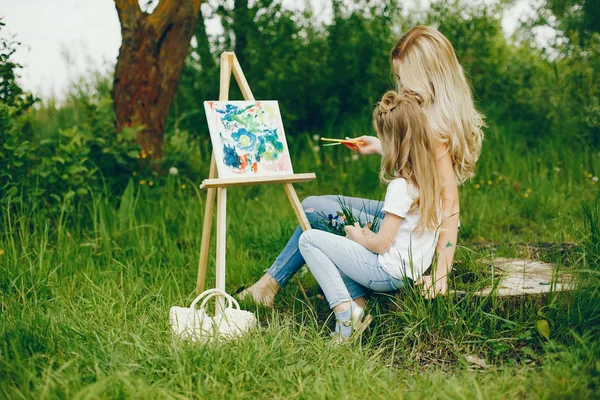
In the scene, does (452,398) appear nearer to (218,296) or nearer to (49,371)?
(218,296)

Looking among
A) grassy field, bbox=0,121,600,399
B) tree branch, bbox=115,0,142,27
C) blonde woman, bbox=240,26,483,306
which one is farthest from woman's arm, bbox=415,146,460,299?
tree branch, bbox=115,0,142,27

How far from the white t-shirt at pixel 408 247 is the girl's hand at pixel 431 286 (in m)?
0.03

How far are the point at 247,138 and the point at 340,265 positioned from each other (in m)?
0.81

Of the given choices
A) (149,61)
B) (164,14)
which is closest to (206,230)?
(149,61)

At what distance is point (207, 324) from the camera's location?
104 inches

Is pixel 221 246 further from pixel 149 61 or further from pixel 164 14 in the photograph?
pixel 164 14

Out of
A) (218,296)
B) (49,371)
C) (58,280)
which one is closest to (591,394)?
(218,296)

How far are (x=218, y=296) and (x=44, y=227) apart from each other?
5.48 ft

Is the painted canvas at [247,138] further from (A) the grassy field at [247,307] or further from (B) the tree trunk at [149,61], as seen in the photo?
(B) the tree trunk at [149,61]

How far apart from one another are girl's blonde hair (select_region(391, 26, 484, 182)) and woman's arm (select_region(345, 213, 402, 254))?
0.44 m

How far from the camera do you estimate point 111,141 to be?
4469 millimetres

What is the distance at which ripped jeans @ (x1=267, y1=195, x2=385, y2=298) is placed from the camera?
124 inches

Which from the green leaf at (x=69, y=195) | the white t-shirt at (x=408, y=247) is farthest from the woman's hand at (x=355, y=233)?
the green leaf at (x=69, y=195)

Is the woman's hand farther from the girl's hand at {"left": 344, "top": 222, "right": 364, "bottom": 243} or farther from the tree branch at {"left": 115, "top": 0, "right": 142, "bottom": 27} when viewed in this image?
the tree branch at {"left": 115, "top": 0, "right": 142, "bottom": 27}
